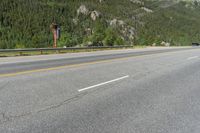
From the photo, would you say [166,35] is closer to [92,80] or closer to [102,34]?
[102,34]

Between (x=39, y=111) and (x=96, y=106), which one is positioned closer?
(x=39, y=111)

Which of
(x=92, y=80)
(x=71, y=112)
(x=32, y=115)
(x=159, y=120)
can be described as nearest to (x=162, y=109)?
(x=159, y=120)

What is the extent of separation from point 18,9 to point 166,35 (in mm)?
103281

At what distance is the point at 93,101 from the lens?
702cm

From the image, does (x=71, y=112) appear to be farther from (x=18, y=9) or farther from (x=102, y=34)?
(x=18, y=9)

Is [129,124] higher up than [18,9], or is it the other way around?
[18,9]

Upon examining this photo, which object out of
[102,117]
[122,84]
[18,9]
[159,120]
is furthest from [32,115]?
A: [18,9]

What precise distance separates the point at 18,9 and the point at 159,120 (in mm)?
183934

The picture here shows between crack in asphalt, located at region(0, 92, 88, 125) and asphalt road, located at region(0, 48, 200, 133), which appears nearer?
asphalt road, located at region(0, 48, 200, 133)

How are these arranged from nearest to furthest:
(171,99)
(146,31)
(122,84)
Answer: (171,99)
(122,84)
(146,31)

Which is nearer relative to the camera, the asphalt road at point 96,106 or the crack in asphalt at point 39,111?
the asphalt road at point 96,106

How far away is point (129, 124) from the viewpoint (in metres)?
5.38

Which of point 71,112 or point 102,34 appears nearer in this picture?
point 71,112

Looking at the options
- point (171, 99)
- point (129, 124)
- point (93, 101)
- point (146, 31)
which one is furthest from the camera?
point (146, 31)
